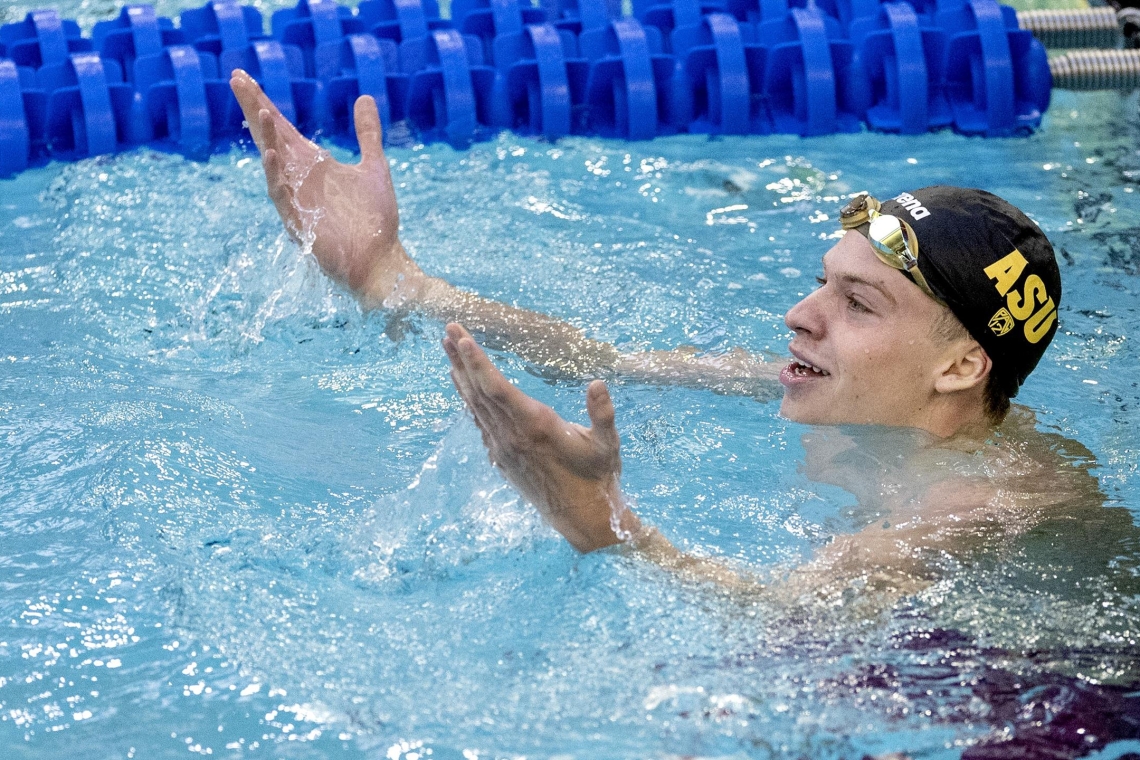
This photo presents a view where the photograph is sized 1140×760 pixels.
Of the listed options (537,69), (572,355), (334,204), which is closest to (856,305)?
(572,355)

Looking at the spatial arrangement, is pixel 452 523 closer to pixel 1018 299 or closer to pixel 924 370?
pixel 924 370

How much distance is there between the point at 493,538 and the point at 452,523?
3.4 inches

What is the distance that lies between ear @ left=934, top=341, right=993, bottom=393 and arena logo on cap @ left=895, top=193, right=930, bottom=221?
9.9 inches

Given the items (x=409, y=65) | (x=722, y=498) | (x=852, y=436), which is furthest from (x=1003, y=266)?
(x=409, y=65)

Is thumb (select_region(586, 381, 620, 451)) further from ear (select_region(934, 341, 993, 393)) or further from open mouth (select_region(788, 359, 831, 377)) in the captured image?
ear (select_region(934, 341, 993, 393))

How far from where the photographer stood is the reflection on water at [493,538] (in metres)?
1.96

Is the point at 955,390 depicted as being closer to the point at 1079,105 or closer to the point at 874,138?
the point at 874,138

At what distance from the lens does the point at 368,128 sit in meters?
2.92

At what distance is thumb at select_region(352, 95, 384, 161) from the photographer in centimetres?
291

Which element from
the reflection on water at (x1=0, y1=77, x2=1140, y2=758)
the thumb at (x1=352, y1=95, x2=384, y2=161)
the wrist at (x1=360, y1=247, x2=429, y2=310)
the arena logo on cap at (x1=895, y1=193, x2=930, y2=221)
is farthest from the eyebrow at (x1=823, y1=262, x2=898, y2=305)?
the thumb at (x1=352, y1=95, x2=384, y2=161)

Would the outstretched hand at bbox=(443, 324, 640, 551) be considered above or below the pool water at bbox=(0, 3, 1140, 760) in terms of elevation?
above

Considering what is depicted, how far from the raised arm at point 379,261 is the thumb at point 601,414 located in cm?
115

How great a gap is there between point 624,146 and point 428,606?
114 inches

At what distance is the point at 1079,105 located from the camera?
5.18m
